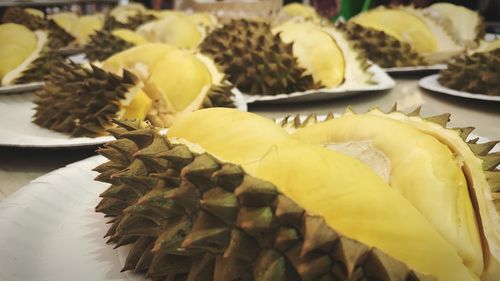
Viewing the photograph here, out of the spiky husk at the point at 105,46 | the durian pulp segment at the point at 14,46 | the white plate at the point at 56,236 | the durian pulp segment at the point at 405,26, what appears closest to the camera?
the white plate at the point at 56,236

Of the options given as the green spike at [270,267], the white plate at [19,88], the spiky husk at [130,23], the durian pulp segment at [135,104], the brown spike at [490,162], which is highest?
the brown spike at [490,162]

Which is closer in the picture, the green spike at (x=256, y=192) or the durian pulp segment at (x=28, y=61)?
the green spike at (x=256, y=192)

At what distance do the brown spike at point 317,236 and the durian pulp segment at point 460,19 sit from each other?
1.65 meters

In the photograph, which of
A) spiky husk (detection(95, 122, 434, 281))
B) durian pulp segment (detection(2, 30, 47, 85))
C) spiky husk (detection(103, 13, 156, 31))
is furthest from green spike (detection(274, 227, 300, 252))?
spiky husk (detection(103, 13, 156, 31))

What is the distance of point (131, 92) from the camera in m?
0.89

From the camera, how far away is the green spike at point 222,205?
359mm

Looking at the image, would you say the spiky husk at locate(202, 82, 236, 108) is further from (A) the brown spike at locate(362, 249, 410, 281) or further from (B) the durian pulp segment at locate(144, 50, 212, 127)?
(A) the brown spike at locate(362, 249, 410, 281)

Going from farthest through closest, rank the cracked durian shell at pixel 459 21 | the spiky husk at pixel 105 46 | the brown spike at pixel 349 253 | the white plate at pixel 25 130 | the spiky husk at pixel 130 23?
the spiky husk at pixel 130 23
the cracked durian shell at pixel 459 21
the spiky husk at pixel 105 46
the white plate at pixel 25 130
the brown spike at pixel 349 253

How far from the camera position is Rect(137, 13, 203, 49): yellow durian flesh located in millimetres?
1623

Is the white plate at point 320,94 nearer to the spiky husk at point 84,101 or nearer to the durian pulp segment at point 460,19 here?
the spiky husk at point 84,101

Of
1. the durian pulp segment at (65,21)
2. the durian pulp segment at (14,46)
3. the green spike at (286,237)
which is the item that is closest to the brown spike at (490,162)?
the green spike at (286,237)

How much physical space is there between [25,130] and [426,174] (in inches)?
31.4

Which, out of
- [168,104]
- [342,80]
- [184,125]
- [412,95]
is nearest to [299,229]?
[184,125]

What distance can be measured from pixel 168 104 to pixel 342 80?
569 mm
